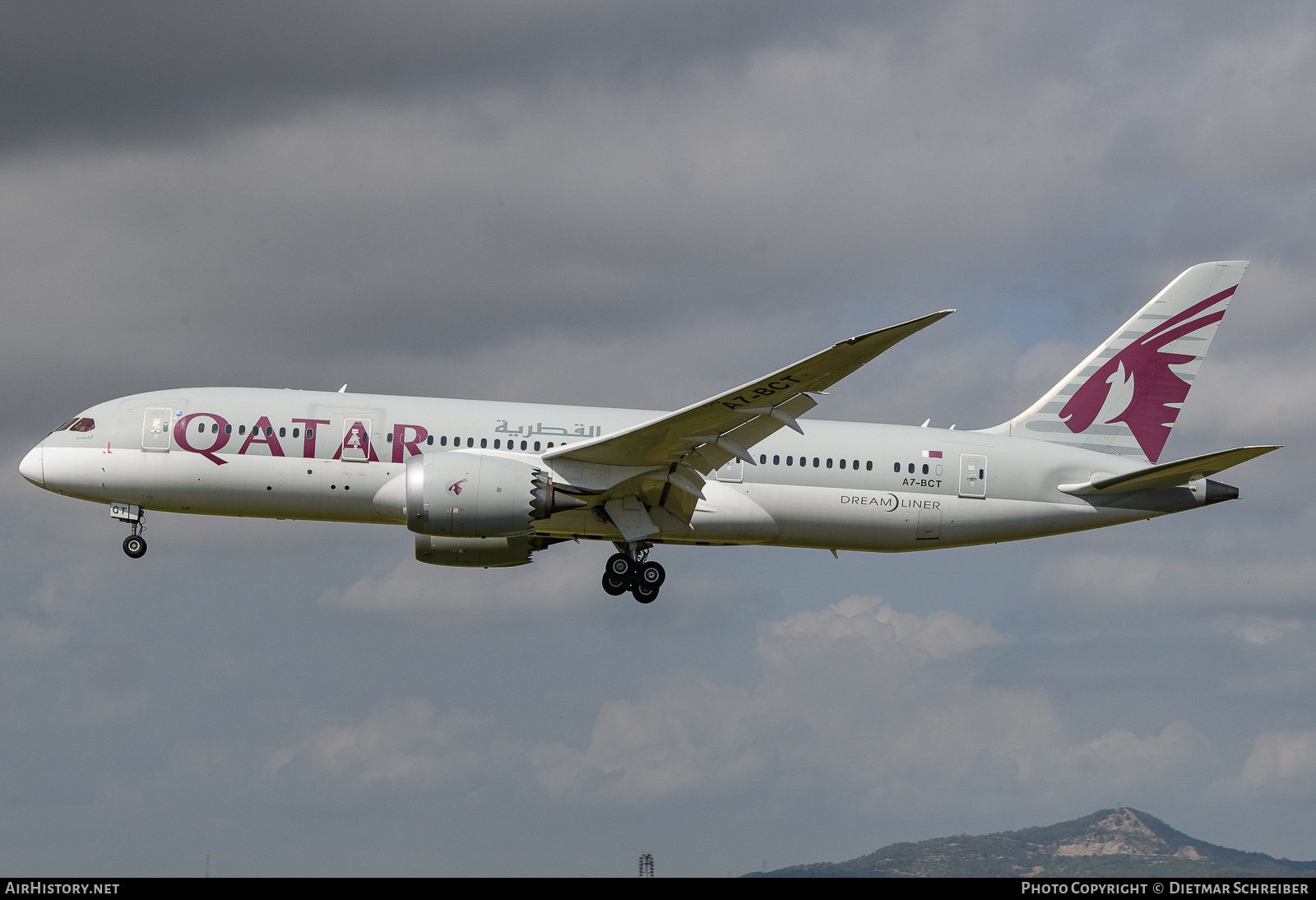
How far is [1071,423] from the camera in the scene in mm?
39812

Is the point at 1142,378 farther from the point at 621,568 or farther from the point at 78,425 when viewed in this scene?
the point at 78,425

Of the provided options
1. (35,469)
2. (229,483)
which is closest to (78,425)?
(35,469)

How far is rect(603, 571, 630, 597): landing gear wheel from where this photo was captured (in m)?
35.8

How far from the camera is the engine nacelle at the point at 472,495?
31156mm

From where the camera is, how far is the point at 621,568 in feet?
117

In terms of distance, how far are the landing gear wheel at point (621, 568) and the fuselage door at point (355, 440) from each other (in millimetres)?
7413

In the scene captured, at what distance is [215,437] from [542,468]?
8968mm

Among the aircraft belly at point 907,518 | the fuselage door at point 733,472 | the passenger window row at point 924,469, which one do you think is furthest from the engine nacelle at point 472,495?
the passenger window row at point 924,469

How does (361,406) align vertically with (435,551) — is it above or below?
above
